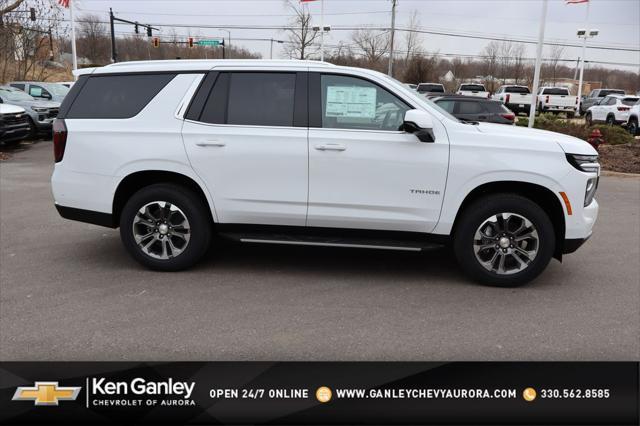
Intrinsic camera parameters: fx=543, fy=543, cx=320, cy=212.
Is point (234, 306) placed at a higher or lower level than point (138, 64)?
lower

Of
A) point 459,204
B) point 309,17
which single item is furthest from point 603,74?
point 459,204

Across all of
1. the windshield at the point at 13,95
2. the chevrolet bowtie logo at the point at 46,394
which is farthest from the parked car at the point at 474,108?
the chevrolet bowtie logo at the point at 46,394

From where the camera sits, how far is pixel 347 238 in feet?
16.1

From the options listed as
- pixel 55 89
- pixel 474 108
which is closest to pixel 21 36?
pixel 55 89

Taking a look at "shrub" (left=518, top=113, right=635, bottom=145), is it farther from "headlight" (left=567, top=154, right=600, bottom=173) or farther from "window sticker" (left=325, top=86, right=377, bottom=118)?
"window sticker" (left=325, top=86, right=377, bottom=118)

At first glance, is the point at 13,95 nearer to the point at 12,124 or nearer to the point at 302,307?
the point at 12,124

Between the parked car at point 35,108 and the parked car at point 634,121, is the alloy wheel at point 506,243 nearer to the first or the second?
the parked car at point 35,108

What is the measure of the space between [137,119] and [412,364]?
3318 mm

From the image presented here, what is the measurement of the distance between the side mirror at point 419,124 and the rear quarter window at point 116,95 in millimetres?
2216

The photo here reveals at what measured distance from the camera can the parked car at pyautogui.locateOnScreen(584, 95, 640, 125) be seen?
75.9 ft

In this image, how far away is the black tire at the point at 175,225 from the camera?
16.3 feet

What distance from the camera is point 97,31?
2761 inches

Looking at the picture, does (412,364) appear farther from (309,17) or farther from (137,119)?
(309,17)

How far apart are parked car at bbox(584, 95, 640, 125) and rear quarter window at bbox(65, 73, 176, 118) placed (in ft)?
69.3
